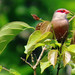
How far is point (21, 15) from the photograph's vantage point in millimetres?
4184

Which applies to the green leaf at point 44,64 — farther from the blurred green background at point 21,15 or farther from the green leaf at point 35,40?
the blurred green background at point 21,15

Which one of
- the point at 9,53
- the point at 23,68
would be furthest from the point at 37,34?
the point at 9,53

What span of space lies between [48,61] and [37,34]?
0.32 feet

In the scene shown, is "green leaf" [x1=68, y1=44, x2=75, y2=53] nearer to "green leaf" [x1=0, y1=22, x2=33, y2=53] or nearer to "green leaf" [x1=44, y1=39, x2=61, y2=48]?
"green leaf" [x1=44, y1=39, x2=61, y2=48]

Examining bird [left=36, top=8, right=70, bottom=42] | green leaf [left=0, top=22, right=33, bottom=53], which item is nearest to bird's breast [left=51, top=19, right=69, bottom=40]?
bird [left=36, top=8, right=70, bottom=42]

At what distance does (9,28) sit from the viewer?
1.14 m

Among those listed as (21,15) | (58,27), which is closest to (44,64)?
(58,27)

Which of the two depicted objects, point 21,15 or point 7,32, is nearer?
point 7,32

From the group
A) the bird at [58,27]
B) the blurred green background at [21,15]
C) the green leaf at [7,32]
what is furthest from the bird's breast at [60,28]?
the blurred green background at [21,15]

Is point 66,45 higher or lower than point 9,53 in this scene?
higher

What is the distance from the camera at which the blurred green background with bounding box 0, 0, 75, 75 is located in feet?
12.2

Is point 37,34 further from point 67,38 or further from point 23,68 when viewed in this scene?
point 23,68

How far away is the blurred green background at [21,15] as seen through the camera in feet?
12.2

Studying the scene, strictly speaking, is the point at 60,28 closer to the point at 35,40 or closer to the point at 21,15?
the point at 35,40
